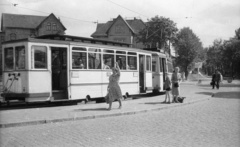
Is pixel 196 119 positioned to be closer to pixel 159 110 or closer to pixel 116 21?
pixel 159 110

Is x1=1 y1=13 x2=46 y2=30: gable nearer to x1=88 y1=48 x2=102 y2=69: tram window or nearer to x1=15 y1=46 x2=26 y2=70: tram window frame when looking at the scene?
x1=88 y1=48 x2=102 y2=69: tram window

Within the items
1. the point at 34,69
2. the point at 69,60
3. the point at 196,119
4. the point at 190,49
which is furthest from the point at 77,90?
the point at 190,49

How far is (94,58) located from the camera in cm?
1551

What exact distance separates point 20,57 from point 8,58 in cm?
87

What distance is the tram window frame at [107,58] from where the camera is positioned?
52.9ft

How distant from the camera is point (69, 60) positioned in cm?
1420

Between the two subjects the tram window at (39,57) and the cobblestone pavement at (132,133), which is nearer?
the cobblestone pavement at (132,133)

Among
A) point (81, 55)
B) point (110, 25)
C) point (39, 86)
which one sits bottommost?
point (39, 86)

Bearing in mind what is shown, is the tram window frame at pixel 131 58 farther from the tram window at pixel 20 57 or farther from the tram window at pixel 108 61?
the tram window at pixel 20 57

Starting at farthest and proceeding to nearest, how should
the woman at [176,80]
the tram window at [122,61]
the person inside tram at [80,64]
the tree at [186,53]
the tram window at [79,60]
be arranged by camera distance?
the tree at [186,53]
the tram window at [122,61]
the woman at [176,80]
the person inside tram at [80,64]
the tram window at [79,60]

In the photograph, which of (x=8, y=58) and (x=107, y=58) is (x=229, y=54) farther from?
(x=8, y=58)

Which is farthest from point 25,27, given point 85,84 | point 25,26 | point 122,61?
point 85,84

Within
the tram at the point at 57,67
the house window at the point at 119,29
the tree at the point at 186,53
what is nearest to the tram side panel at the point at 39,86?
the tram at the point at 57,67

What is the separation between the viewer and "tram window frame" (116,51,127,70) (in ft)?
56.3
